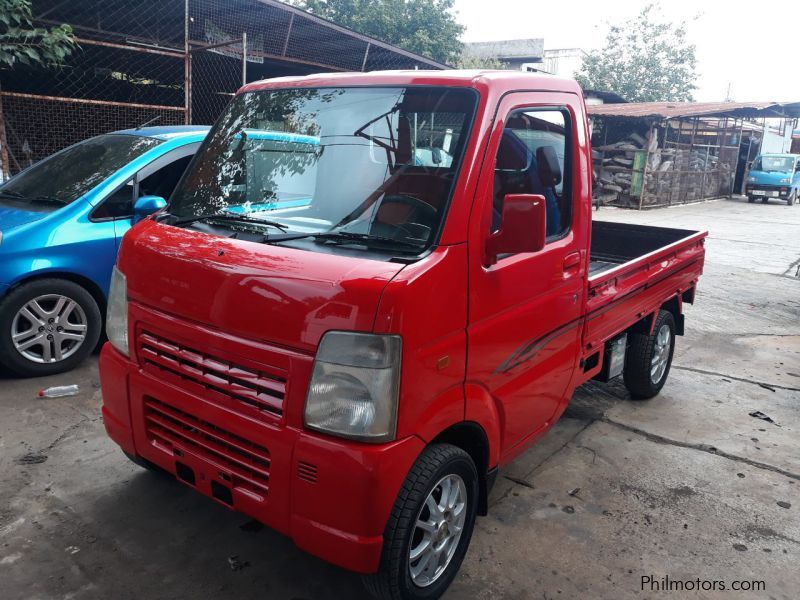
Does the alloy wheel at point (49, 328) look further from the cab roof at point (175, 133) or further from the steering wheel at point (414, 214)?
the steering wheel at point (414, 214)

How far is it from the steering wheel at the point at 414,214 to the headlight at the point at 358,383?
0.49 metres

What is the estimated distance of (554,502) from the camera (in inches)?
135

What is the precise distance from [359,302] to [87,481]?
223cm

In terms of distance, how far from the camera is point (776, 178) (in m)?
26.0

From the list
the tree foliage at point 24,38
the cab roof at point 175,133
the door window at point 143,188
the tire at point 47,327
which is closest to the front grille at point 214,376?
the tire at point 47,327

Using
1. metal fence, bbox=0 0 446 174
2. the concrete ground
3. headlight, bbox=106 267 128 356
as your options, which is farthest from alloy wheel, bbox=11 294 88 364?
metal fence, bbox=0 0 446 174

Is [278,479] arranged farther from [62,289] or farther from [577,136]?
[62,289]

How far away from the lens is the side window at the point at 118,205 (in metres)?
4.89

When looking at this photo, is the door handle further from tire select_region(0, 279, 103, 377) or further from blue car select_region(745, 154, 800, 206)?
blue car select_region(745, 154, 800, 206)

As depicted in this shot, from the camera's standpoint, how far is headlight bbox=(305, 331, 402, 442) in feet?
6.80

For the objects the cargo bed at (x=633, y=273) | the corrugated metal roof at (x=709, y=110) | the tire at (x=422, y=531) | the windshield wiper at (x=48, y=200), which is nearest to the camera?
the tire at (x=422, y=531)

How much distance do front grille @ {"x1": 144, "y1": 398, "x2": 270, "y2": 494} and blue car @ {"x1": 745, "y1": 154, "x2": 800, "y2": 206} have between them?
2899 centimetres

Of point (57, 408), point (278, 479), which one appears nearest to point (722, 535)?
point (278, 479)

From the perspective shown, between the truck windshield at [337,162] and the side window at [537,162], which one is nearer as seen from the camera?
the truck windshield at [337,162]
